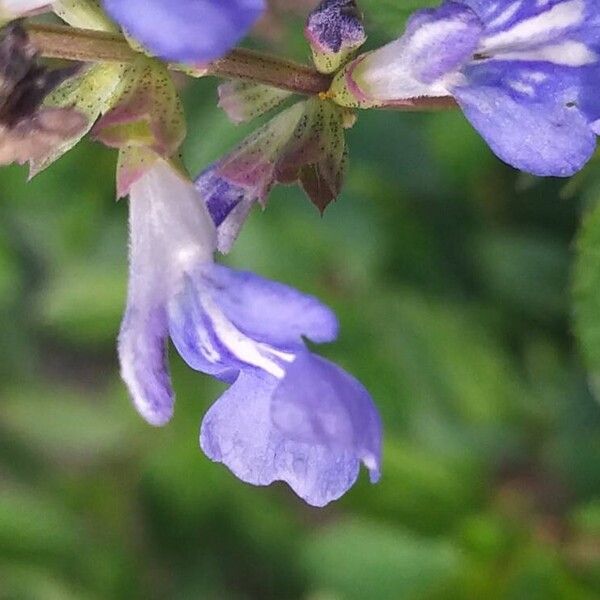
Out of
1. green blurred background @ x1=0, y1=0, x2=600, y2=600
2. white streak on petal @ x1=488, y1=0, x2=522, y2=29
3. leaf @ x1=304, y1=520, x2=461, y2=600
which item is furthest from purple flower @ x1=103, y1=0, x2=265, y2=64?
leaf @ x1=304, y1=520, x2=461, y2=600

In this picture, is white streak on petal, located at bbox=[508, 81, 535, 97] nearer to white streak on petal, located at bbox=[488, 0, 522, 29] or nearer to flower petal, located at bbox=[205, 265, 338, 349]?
white streak on petal, located at bbox=[488, 0, 522, 29]

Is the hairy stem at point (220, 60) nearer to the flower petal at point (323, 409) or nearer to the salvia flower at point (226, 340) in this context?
the salvia flower at point (226, 340)

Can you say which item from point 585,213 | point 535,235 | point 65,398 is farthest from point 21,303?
point 585,213

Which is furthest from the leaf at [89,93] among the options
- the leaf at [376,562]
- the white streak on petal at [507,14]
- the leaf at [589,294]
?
the leaf at [376,562]

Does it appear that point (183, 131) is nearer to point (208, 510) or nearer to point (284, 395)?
point (284, 395)

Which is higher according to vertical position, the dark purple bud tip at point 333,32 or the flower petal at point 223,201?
the dark purple bud tip at point 333,32
